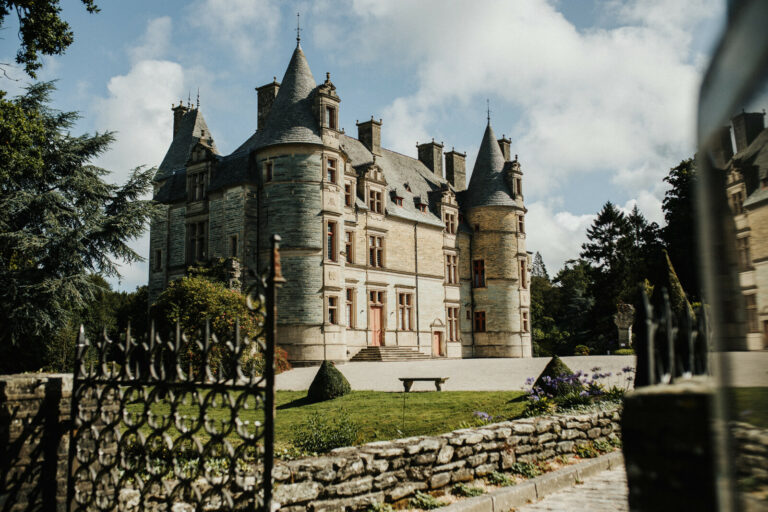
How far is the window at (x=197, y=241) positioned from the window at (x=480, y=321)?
59.2 feet

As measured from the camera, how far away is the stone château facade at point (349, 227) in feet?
91.0

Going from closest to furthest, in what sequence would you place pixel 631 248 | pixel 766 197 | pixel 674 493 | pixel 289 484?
pixel 766 197, pixel 674 493, pixel 289 484, pixel 631 248

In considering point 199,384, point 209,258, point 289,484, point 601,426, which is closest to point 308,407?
point 601,426

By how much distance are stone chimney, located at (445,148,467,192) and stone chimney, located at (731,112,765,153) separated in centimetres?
4260

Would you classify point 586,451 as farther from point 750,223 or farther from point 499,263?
point 499,263

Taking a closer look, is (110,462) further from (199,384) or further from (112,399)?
(199,384)

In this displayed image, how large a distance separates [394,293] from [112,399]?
28.9m

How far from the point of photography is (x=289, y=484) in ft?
17.8

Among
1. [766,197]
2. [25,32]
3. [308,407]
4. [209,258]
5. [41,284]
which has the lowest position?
[308,407]

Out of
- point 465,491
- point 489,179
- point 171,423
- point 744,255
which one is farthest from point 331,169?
point 744,255

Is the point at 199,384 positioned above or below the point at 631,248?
below

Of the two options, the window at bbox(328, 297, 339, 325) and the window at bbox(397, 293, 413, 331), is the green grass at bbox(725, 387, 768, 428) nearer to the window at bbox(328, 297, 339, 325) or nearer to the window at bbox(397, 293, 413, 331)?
the window at bbox(328, 297, 339, 325)

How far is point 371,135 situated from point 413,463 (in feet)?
106

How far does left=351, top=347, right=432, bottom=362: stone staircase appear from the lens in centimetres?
2988
